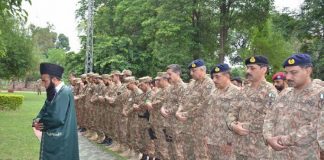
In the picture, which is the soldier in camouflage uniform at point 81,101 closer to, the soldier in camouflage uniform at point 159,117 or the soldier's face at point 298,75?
the soldier in camouflage uniform at point 159,117

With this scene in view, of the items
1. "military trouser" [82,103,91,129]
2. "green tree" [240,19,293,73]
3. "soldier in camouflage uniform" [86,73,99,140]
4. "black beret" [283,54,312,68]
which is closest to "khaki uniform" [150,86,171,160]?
"black beret" [283,54,312,68]

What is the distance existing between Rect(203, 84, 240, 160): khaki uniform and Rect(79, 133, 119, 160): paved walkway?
4304 mm

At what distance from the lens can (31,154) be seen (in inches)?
412

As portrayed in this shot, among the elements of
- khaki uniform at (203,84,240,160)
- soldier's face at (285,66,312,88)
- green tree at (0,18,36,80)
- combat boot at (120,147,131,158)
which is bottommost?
combat boot at (120,147,131,158)

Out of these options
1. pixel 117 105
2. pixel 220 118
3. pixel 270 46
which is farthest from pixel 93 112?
pixel 270 46

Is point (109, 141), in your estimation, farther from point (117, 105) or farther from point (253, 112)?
point (253, 112)

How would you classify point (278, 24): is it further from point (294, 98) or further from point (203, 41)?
point (294, 98)

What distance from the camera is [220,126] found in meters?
6.04

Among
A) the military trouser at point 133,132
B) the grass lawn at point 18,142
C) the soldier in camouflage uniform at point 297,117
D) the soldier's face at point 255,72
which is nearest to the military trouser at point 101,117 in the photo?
the grass lawn at point 18,142

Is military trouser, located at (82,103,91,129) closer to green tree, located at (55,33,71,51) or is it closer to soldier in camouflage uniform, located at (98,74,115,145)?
soldier in camouflage uniform, located at (98,74,115,145)

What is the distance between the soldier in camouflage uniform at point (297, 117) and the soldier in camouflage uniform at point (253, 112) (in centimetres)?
60

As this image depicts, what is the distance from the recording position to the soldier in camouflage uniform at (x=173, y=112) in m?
7.96

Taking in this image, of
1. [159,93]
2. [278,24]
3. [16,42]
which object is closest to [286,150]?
[159,93]

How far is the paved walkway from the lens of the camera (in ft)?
33.0
